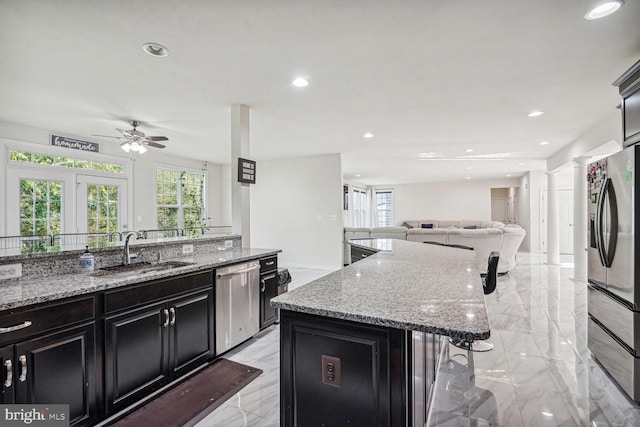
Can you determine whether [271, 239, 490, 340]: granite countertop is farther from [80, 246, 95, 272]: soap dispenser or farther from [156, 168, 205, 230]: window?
[156, 168, 205, 230]: window

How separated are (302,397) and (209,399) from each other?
125 cm

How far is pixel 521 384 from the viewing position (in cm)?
230

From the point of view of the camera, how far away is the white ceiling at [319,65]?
203 cm

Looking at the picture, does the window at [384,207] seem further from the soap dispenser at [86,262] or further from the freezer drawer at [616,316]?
the soap dispenser at [86,262]

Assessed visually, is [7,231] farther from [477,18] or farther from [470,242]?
[470,242]

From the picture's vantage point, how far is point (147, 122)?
4.59 meters

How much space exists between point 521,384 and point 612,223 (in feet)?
4.69

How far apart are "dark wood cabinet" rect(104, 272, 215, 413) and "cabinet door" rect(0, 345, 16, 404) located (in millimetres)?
422

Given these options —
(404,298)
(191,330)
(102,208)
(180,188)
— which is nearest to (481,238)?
(404,298)

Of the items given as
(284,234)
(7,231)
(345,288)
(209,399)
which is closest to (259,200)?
(284,234)

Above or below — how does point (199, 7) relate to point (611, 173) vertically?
above

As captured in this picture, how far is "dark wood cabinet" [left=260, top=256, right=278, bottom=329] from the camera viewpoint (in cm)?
327

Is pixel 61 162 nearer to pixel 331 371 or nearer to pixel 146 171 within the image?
pixel 146 171

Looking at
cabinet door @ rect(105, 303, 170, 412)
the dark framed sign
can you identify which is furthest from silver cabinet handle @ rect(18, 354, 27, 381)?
the dark framed sign
